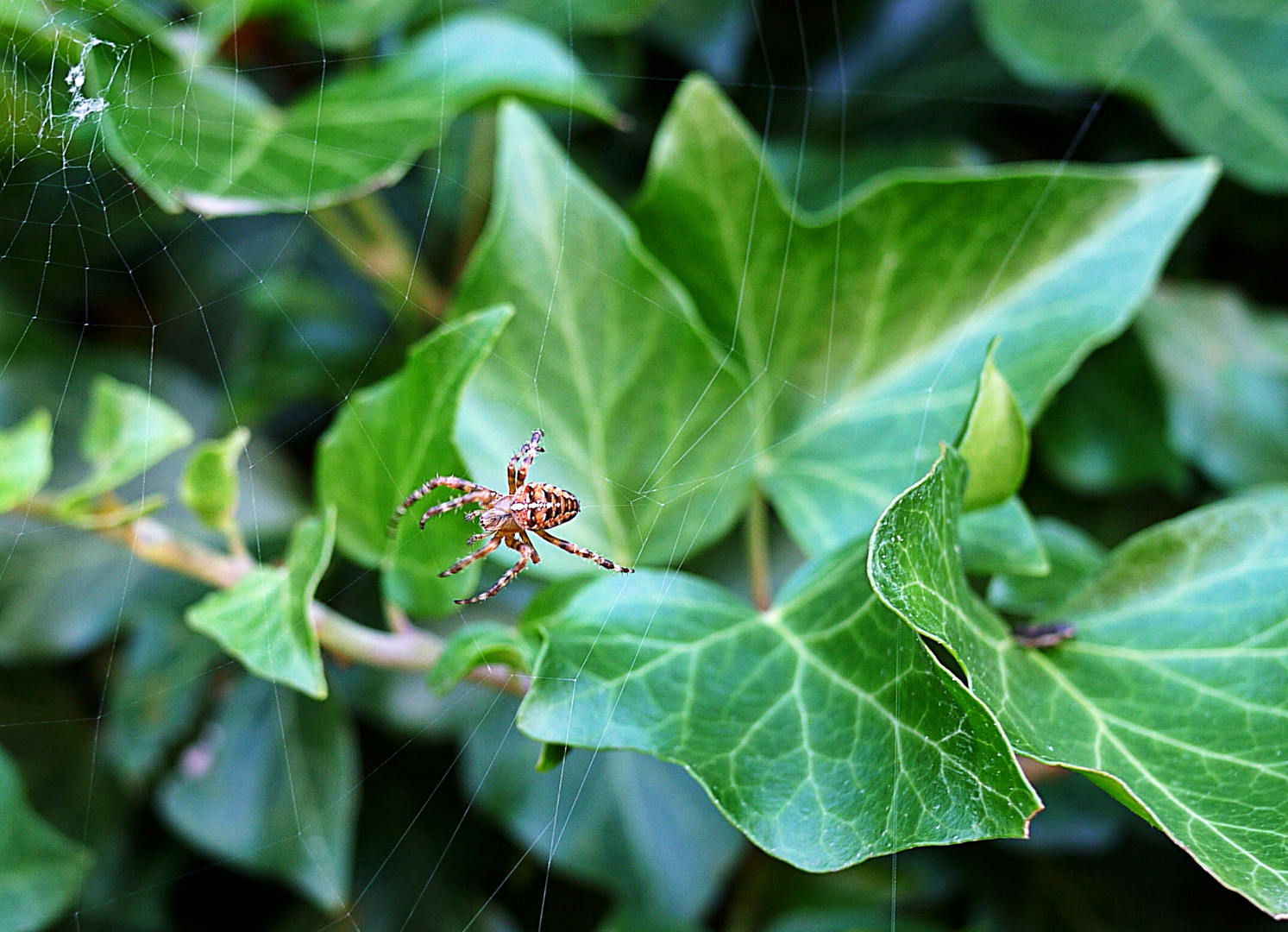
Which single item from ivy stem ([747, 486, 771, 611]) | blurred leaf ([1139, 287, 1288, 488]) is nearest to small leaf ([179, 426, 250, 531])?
ivy stem ([747, 486, 771, 611])

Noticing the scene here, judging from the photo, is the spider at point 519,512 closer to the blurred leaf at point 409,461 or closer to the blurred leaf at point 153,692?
the blurred leaf at point 409,461

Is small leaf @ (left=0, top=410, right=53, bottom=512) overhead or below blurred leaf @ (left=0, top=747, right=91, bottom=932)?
overhead

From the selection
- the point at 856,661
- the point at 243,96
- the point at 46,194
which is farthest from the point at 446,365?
the point at 46,194

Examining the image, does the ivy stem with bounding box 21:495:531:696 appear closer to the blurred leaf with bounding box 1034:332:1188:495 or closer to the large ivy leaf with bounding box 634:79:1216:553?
the large ivy leaf with bounding box 634:79:1216:553

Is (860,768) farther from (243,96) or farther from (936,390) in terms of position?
(243,96)

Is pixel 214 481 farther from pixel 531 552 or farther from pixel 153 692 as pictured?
pixel 153 692

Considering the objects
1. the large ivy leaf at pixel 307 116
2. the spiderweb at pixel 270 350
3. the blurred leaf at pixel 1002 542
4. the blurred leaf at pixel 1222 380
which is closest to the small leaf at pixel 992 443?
the blurred leaf at pixel 1002 542

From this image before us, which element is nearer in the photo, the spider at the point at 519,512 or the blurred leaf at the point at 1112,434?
the spider at the point at 519,512
